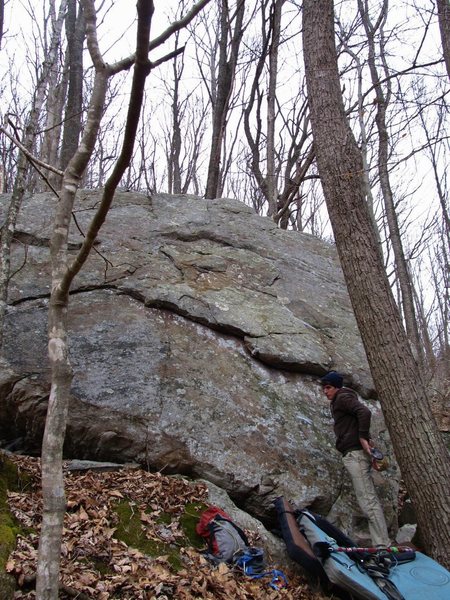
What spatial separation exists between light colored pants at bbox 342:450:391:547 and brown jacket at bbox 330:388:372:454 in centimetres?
11

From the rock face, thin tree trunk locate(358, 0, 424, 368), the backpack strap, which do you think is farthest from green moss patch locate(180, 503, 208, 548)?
thin tree trunk locate(358, 0, 424, 368)

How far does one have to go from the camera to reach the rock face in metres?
4.87

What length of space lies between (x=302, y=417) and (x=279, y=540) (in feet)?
4.96

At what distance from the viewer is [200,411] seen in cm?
520

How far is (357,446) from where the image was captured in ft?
16.7

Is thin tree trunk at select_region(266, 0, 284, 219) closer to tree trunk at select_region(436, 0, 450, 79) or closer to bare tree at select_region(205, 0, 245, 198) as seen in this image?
bare tree at select_region(205, 0, 245, 198)

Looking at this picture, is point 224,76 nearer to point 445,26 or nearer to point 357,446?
point 445,26

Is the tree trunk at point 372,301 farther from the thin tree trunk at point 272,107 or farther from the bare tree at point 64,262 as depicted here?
the thin tree trunk at point 272,107

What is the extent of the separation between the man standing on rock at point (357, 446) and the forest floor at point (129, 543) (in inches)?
45.5

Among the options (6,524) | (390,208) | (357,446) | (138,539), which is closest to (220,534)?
(138,539)

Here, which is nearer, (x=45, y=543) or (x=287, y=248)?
(x=45, y=543)

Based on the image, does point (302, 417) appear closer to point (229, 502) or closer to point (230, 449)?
point (230, 449)

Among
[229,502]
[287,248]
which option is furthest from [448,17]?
[229,502]

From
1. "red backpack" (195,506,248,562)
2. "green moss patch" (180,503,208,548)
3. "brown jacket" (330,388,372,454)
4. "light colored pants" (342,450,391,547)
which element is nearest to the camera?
"red backpack" (195,506,248,562)
